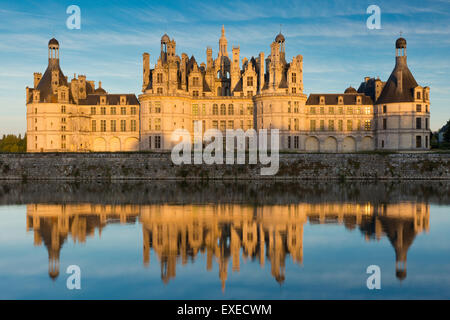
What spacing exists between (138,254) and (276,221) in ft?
26.5

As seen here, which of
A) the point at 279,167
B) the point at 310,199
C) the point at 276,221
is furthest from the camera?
the point at 279,167

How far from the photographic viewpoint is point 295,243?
17891 mm

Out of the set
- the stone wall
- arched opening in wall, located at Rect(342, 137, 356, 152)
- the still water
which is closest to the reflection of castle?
the still water

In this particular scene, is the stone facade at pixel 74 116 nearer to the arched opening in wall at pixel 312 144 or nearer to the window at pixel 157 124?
the window at pixel 157 124

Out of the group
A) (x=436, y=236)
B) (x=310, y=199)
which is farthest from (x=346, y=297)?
(x=310, y=199)

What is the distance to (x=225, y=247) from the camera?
A: 16.9 m

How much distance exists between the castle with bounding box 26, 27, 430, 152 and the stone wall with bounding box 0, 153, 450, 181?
33.4ft

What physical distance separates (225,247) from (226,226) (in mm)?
3881

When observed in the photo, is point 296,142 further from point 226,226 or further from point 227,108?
point 226,226

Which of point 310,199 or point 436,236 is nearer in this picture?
point 436,236

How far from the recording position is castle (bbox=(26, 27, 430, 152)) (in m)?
61.1

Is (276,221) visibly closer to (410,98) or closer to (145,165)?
(145,165)

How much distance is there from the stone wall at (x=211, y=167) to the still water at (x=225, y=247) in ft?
62.6

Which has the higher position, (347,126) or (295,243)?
(347,126)
